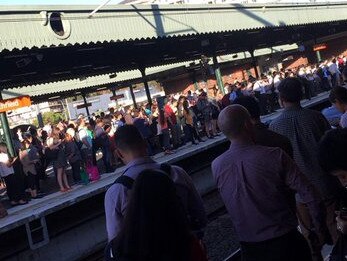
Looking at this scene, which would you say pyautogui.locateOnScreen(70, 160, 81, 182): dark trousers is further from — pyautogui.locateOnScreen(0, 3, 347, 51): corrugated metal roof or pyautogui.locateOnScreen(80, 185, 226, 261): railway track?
pyautogui.locateOnScreen(80, 185, 226, 261): railway track

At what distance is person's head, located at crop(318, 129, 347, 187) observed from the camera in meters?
2.01

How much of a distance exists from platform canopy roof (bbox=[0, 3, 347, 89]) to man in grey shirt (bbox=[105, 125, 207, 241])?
776cm

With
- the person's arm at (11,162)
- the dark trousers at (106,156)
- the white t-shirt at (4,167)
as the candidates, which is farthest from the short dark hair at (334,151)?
the dark trousers at (106,156)

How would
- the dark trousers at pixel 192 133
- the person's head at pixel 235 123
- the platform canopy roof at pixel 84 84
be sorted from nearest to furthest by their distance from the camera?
the person's head at pixel 235 123, the dark trousers at pixel 192 133, the platform canopy roof at pixel 84 84

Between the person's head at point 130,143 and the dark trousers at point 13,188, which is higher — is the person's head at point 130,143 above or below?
above

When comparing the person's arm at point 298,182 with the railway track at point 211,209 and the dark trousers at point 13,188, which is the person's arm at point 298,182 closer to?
the railway track at point 211,209

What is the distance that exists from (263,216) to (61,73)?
51.7 feet

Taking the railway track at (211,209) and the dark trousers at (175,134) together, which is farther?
the dark trousers at (175,134)

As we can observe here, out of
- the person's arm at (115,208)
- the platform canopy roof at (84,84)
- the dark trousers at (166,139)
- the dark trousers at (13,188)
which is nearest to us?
the person's arm at (115,208)

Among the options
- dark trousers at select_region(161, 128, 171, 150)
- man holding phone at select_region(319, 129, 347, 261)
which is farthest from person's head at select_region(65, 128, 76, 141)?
man holding phone at select_region(319, 129, 347, 261)

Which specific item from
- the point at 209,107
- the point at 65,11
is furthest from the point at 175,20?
the point at 65,11

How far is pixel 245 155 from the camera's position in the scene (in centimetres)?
283

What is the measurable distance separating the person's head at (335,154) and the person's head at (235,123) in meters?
0.86

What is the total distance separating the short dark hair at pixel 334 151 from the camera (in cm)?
201
